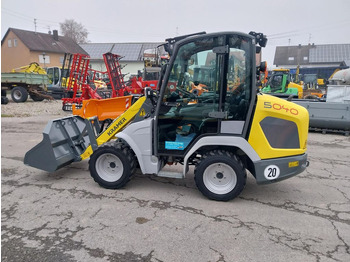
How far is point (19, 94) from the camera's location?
18.2 m

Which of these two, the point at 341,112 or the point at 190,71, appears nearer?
the point at 190,71

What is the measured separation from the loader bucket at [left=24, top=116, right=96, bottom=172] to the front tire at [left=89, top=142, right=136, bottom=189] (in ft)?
1.48

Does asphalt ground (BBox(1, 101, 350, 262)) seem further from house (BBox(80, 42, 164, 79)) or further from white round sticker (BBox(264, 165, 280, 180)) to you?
house (BBox(80, 42, 164, 79))

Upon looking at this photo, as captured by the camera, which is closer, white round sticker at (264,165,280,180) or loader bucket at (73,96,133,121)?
white round sticker at (264,165,280,180)

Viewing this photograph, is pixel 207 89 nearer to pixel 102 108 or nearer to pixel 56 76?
pixel 102 108

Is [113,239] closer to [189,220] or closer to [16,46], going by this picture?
[189,220]

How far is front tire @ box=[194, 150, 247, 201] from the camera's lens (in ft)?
12.8

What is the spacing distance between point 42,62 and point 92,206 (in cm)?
4147

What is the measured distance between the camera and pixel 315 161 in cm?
627

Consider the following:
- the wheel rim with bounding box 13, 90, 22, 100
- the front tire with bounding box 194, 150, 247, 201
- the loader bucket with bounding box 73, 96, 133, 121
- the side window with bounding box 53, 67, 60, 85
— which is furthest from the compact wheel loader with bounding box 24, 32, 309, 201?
the side window with bounding box 53, 67, 60, 85

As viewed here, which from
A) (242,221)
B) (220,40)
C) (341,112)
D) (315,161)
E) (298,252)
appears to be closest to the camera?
(298,252)

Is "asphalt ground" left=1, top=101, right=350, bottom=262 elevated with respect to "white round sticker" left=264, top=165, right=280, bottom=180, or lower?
lower

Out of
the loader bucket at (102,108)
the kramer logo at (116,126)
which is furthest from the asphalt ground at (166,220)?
the loader bucket at (102,108)

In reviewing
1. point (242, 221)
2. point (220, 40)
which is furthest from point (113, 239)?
point (220, 40)
